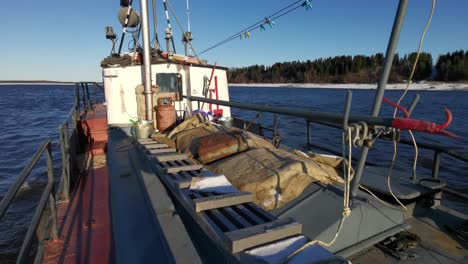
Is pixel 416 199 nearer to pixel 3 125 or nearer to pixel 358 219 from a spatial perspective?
pixel 358 219

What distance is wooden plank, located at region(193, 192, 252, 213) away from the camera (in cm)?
205

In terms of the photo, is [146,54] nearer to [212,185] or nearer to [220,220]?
[212,185]

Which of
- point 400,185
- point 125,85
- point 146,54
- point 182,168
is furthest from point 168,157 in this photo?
point 125,85

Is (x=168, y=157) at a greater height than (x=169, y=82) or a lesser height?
lesser

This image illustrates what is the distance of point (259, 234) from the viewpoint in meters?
1.60

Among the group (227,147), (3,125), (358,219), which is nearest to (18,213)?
(227,147)

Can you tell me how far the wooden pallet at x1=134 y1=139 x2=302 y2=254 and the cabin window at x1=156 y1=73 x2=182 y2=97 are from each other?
5.75 m

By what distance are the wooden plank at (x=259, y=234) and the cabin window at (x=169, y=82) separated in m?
6.95

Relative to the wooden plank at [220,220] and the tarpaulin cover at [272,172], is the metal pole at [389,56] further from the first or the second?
the wooden plank at [220,220]

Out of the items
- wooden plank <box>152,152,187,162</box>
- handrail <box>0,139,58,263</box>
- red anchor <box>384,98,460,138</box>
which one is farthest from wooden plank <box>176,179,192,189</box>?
red anchor <box>384,98,460,138</box>

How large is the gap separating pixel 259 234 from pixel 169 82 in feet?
24.3

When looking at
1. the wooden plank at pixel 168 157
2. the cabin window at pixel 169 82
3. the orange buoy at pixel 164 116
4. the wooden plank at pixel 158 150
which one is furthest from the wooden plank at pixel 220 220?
the cabin window at pixel 169 82

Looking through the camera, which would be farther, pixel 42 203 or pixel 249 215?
pixel 42 203

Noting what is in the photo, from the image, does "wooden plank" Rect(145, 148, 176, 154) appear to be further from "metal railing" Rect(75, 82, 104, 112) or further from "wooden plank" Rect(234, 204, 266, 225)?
"metal railing" Rect(75, 82, 104, 112)
